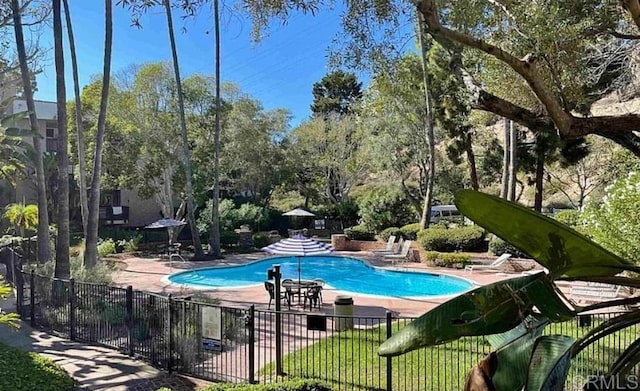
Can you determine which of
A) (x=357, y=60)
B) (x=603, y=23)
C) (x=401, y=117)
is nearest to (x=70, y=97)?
(x=401, y=117)

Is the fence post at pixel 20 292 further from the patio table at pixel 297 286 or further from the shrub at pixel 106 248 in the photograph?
the shrub at pixel 106 248

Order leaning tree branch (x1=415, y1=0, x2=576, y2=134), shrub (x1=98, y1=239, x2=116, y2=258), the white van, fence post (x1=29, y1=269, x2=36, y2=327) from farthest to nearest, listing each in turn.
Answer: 1. the white van
2. shrub (x1=98, y1=239, x2=116, y2=258)
3. fence post (x1=29, y1=269, x2=36, y2=327)
4. leaning tree branch (x1=415, y1=0, x2=576, y2=134)

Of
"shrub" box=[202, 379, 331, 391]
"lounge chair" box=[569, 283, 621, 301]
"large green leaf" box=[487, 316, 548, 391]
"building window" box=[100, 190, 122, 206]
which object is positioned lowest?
"shrub" box=[202, 379, 331, 391]

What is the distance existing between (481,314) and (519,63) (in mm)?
2964

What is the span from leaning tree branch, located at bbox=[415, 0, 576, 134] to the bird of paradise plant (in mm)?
2306

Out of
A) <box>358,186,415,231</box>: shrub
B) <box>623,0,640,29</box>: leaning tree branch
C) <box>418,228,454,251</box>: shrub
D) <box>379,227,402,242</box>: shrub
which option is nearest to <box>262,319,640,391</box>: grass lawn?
<box>623,0,640,29</box>: leaning tree branch

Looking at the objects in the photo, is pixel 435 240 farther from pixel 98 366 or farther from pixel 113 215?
pixel 113 215

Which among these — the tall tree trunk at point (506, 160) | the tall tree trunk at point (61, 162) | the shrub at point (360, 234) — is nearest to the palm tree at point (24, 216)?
the tall tree trunk at point (61, 162)

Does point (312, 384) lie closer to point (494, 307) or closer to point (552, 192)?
point (494, 307)

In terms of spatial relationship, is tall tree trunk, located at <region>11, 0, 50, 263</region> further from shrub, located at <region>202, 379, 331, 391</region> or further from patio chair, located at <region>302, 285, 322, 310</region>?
shrub, located at <region>202, 379, 331, 391</region>

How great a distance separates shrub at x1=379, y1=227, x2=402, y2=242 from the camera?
983 inches

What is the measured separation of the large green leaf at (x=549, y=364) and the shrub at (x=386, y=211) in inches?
1019

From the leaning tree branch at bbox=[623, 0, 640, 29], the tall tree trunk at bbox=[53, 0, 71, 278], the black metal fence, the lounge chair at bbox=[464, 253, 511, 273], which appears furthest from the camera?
the lounge chair at bbox=[464, 253, 511, 273]

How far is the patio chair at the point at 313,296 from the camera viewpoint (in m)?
12.6
